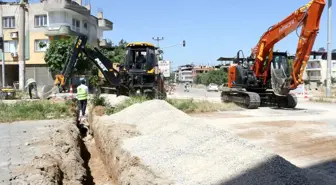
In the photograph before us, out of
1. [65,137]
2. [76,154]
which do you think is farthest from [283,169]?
[65,137]

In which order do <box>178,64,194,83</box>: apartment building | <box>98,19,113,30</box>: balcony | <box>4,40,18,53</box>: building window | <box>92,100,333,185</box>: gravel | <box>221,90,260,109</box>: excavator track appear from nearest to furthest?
<box>92,100,333,185</box>: gravel < <box>221,90,260,109</box>: excavator track < <box>4,40,18,53</box>: building window < <box>98,19,113,30</box>: balcony < <box>178,64,194,83</box>: apartment building

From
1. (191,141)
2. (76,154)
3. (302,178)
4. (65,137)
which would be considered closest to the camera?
(302,178)

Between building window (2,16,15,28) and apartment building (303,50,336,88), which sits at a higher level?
building window (2,16,15,28)

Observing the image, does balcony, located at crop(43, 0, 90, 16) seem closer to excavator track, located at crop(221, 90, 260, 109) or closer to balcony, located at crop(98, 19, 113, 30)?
balcony, located at crop(98, 19, 113, 30)

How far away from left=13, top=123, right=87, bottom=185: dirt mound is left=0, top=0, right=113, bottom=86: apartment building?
31.6 metres

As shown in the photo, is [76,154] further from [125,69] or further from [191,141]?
[125,69]

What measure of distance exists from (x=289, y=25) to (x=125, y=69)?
7.88 metres

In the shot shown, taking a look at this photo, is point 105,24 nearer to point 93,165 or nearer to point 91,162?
point 91,162

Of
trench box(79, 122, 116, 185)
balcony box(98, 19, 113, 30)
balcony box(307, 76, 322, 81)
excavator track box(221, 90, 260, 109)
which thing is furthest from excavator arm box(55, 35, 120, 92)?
balcony box(307, 76, 322, 81)

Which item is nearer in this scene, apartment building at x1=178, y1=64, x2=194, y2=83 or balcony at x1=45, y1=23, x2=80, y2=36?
Answer: balcony at x1=45, y1=23, x2=80, y2=36

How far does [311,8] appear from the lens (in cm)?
1567

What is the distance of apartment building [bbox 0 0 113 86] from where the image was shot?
38.5 m

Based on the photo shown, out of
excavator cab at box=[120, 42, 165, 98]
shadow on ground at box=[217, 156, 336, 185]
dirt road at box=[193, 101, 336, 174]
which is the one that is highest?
excavator cab at box=[120, 42, 165, 98]

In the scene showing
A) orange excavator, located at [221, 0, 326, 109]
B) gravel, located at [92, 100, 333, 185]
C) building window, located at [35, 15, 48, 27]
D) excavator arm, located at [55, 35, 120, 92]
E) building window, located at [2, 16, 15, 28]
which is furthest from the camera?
building window, located at [2, 16, 15, 28]
